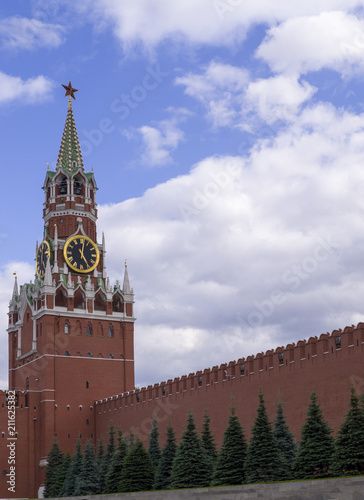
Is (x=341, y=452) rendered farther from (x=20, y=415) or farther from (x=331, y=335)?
(x=20, y=415)

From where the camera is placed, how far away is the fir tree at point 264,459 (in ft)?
101

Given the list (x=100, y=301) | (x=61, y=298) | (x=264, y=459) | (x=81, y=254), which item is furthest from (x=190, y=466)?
(x=81, y=254)

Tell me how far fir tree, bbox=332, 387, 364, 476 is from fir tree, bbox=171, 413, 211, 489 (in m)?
9.47

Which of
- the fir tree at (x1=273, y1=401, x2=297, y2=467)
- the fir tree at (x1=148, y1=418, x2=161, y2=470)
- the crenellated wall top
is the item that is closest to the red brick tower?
the crenellated wall top

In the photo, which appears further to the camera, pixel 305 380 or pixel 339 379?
pixel 305 380

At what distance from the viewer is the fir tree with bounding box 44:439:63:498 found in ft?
164

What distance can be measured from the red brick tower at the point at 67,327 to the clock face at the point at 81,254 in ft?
0.27

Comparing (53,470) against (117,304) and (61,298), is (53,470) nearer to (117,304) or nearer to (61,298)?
(61,298)

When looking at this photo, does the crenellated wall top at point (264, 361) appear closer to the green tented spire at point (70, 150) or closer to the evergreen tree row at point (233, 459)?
the evergreen tree row at point (233, 459)

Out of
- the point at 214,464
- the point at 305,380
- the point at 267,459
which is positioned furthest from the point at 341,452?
the point at 305,380

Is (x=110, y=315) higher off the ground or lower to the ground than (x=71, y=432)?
higher

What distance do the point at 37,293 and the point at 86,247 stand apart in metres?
5.83

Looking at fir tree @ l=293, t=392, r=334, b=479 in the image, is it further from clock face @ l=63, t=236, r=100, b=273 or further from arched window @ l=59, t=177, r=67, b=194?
arched window @ l=59, t=177, r=67, b=194

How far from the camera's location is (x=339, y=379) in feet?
118
